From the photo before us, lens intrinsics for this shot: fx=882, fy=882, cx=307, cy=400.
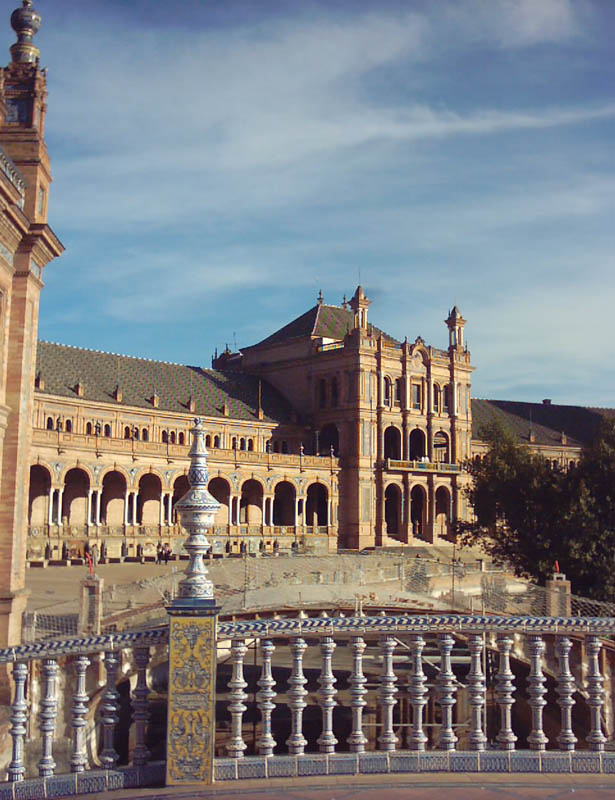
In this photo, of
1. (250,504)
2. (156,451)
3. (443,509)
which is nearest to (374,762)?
(156,451)

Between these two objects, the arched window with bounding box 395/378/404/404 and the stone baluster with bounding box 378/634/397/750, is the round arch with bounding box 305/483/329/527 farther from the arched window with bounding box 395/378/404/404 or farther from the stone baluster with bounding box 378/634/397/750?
the stone baluster with bounding box 378/634/397/750

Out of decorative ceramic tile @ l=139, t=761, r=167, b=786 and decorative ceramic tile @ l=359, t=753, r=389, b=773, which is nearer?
decorative ceramic tile @ l=139, t=761, r=167, b=786


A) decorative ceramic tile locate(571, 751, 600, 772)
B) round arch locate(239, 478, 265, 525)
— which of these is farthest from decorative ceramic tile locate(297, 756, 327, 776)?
round arch locate(239, 478, 265, 525)

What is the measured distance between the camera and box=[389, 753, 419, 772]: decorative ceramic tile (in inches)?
288

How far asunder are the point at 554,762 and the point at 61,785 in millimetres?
4041

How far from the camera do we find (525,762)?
7.43 meters

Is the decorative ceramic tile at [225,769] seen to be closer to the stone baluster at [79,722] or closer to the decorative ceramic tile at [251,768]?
the decorative ceramic tile at [251,768]

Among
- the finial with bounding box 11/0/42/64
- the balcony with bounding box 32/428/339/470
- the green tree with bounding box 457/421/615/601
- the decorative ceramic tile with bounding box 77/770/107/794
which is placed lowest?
the decorative ceramic tile with bounding box 77/770/107/794

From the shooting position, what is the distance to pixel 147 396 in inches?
2328

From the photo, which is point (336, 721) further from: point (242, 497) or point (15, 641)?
point (242, 497)

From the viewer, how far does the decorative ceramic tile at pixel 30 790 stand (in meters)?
6.87

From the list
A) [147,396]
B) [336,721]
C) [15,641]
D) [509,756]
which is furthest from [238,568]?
[147,396]

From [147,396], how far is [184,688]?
5309 cm

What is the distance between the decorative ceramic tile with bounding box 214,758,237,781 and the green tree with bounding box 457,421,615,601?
29.2 meters
